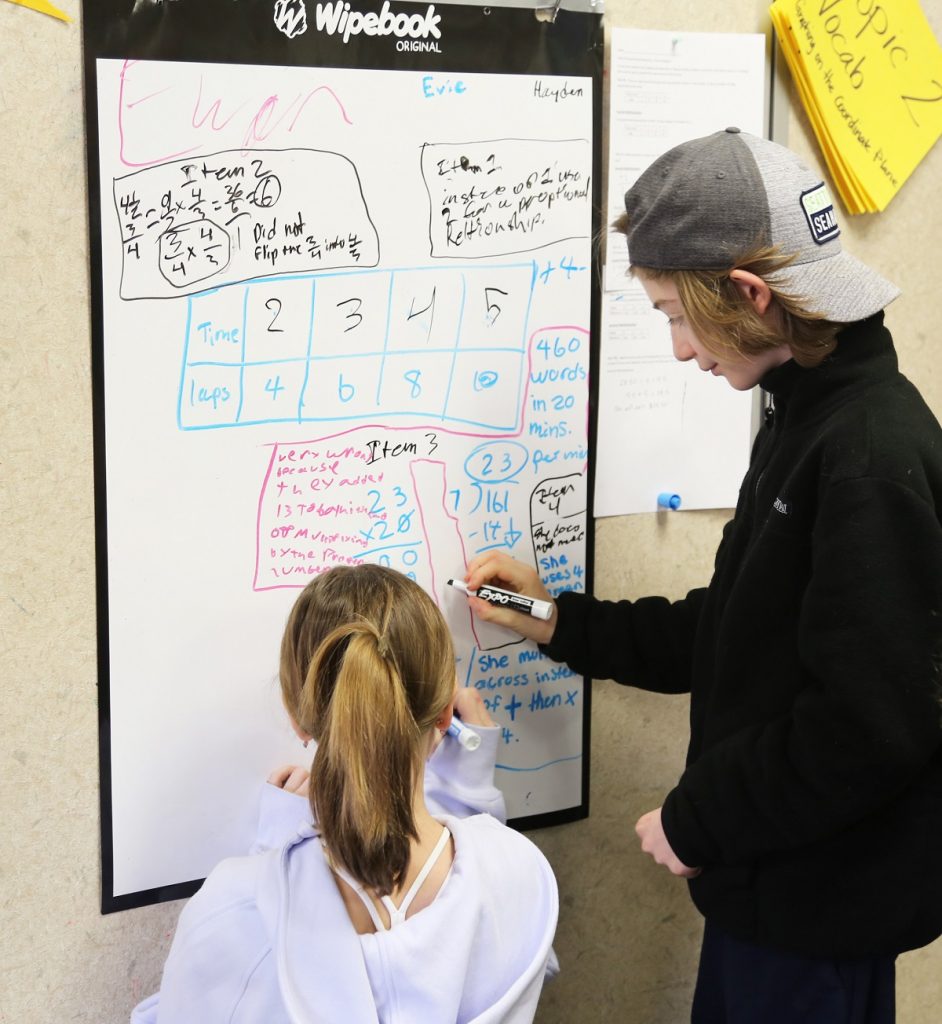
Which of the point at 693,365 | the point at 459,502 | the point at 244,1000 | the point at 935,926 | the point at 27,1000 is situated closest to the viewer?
the point at 244,1000

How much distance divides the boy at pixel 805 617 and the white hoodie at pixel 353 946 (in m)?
0.22

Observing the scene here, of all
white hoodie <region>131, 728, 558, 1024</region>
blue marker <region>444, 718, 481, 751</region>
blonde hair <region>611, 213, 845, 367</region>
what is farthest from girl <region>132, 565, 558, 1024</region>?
blonde hair <region>611, 213, 845, 367</region>

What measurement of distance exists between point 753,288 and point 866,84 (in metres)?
0.64

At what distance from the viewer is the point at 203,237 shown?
1.09 m

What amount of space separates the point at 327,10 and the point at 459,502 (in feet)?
1.83

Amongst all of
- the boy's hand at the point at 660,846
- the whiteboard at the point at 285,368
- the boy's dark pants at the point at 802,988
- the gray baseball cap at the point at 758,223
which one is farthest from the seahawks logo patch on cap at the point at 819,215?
the boy's dark pants at the point at 802,988

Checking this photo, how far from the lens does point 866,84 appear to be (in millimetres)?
1413

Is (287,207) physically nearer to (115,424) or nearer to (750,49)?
(115,424)

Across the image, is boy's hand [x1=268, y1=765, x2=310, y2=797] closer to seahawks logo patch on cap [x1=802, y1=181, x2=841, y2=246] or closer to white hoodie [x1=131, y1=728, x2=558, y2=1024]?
white hoodie [x1=131, y1=728, x2=558, y2=1024]

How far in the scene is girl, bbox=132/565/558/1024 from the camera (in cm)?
84

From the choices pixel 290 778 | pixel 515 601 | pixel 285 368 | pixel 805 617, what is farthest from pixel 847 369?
pixel 290 778

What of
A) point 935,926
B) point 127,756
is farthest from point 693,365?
point 127,756

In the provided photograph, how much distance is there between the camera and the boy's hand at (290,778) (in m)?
1.17

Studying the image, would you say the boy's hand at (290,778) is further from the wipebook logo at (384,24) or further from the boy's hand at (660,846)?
the wipebook logo at (384,24)
